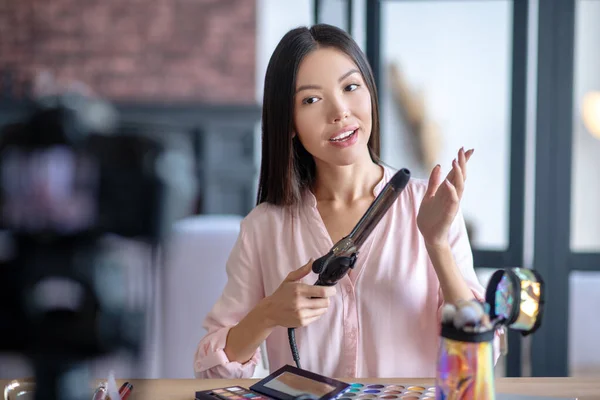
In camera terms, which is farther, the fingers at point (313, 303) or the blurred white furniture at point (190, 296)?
the blurred white furniture at point (190, 296)

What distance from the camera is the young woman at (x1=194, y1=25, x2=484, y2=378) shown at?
1211 mm

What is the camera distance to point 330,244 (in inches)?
52.2

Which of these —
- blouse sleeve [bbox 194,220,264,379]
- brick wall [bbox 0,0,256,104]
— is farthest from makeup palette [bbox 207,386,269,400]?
brick wall [bbox 0,0,256,104]

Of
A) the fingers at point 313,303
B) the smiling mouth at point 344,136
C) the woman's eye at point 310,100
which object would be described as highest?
the woman's eye at point 310,100

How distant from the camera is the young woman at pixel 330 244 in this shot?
1211mm

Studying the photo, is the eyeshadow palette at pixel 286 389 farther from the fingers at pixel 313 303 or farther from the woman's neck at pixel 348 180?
the woman's neck at pixel 348 180

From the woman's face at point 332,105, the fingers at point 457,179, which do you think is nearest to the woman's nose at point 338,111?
the woman's face at point 332,105

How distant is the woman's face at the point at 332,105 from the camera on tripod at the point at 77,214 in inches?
32.9

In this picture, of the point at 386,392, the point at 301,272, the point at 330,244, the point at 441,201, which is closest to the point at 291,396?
the point at 386,392

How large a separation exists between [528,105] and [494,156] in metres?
0.22

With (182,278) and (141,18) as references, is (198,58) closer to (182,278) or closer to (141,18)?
(141,18)

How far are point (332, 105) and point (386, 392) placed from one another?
535mm

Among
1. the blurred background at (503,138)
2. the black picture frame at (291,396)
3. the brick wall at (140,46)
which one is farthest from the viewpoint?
the brick wall at (140,46)

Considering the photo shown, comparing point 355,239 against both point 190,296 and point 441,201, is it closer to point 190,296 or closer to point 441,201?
point 441,201
